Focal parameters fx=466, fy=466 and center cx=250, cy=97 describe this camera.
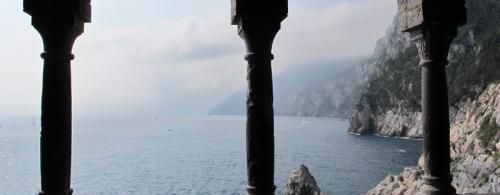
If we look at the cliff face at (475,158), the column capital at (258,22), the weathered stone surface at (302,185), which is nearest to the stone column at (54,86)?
the column capital at (258,22)

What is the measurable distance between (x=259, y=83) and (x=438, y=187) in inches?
149

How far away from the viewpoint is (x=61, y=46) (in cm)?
705

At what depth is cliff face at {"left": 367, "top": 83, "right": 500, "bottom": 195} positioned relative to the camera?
4828cm

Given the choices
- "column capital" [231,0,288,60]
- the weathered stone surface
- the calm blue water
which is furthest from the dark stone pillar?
the calm blue water

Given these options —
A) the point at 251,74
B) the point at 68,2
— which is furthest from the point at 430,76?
the point at 68,2

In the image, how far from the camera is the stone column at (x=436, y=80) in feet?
27.6

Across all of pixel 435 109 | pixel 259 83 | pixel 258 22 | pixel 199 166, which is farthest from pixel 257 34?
pixel 199 166

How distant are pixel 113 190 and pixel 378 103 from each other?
113 meters

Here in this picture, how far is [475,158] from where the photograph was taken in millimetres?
54781

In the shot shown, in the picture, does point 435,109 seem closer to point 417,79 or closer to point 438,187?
point 438,187

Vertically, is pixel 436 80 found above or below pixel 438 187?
above

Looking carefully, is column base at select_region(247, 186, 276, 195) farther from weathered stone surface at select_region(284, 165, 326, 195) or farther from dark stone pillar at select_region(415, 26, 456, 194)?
weathered stone surface at select_region(284, 165, 326, 195)

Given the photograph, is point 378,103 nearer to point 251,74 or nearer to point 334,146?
point 334,146

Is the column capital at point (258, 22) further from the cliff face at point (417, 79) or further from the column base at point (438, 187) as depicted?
the cliff face at point (417, 79)
